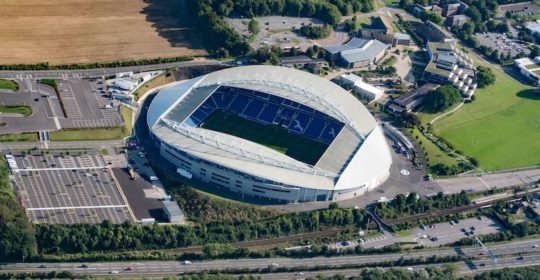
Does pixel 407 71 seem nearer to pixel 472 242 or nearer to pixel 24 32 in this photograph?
pixel 472 242

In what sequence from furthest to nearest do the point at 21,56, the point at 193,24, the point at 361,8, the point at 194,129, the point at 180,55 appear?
the point at 361,8 → the point at 193,24 → the point at 180,55 → the point at 21,56 → the point at 194,129

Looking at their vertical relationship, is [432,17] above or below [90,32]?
below

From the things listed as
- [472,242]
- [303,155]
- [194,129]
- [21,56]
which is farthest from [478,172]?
[21,56]

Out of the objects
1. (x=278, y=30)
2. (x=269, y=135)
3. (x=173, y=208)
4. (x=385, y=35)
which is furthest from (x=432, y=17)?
(x=173, y=208)

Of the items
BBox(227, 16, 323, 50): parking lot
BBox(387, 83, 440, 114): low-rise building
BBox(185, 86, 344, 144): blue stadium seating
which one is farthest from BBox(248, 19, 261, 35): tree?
BBox(387, 83, 440, 114): low-rise building

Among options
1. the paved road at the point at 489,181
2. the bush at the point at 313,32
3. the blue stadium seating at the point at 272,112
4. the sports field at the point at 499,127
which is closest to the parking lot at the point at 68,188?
the blue stadium seating at the point at 272,112

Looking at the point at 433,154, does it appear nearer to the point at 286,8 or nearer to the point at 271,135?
the point at 271,135

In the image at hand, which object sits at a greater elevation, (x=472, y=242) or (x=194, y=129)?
(x=194, y=129)
